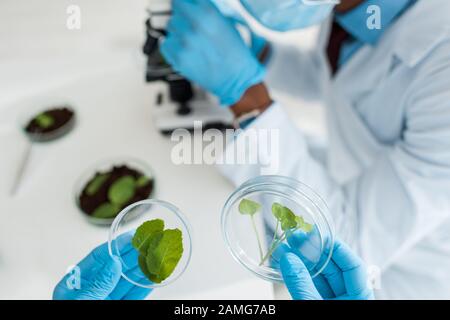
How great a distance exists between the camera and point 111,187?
1.11 metres

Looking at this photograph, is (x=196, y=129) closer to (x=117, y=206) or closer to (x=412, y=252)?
(x=117, y=206)

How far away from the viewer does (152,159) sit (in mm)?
1250

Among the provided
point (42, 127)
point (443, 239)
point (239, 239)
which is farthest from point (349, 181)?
point (42, 127)

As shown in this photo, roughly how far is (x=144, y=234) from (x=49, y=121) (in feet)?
2.41

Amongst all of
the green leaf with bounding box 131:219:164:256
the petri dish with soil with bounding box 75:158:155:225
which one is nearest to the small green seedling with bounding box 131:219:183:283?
the green leaf with bounding box 131:219:164:256

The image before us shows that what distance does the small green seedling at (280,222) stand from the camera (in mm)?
771

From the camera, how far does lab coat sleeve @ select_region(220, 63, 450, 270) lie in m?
0.94

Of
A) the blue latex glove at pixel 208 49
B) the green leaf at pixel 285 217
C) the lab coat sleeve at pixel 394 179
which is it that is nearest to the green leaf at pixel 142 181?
the lab coat sleeve at pixel 394 179

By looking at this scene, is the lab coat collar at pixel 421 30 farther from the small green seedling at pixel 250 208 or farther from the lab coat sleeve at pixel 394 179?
the small green seedling at pixel 250 208

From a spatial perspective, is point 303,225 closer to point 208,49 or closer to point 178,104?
point 208,49

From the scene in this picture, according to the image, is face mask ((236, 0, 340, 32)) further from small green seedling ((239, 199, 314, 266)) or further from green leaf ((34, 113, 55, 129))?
green leaf ((34, 113, 55, 129))

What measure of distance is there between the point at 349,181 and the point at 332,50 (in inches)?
17.8

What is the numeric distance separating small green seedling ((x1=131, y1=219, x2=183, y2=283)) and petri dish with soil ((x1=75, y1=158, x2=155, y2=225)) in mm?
299

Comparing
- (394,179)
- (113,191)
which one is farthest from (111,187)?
(394,179)
